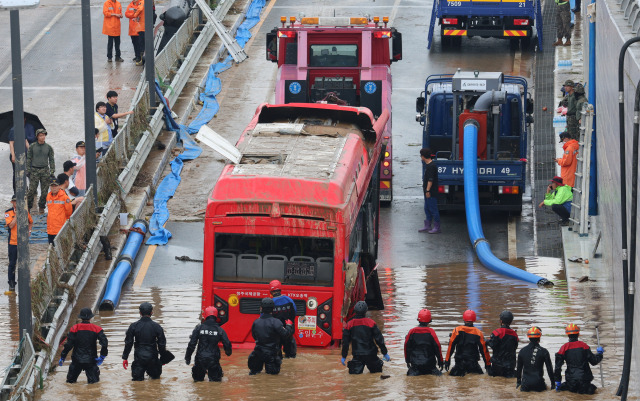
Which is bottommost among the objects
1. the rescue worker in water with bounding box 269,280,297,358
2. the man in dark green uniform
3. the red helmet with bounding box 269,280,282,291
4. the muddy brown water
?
the muddy brown water

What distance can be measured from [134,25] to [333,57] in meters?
7.64

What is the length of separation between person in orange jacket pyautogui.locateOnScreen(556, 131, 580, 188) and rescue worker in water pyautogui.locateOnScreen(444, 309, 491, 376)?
319 inches

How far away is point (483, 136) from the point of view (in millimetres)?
23578

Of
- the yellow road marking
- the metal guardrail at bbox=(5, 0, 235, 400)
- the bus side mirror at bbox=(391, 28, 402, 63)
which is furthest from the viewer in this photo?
the bus side mirror at bbox=(391, 28, 402, 63)

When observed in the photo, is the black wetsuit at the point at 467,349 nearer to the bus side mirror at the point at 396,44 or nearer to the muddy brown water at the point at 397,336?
the muddy brown water at the point at 397,336

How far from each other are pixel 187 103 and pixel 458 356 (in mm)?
15858

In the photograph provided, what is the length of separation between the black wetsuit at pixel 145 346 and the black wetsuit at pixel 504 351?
396 cm

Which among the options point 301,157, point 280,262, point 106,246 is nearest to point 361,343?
point 280,262

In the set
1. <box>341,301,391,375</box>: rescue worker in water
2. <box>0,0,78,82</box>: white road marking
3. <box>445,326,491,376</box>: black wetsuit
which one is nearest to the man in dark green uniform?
<box>341,301,391,375</box>: rescue worker in water

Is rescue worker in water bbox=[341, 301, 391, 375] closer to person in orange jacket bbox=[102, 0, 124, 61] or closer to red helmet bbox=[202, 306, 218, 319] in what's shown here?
red helmet bbox=[202, 306, 218, 319]

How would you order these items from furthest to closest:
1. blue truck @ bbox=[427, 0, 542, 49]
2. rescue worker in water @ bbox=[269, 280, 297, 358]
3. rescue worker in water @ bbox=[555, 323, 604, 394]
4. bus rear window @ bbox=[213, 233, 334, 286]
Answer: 1. blue truck @ bbox=[427, 0, 542, 49]
2. bus rear window @ bbox=[213, 233, 334, 286]
3. rescue worker in water @ bbox=[269, 280, 297, 358]
4. rescue worker in water @ bbox=[555, 323, 604, 394]

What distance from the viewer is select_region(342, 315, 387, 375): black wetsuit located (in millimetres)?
15469

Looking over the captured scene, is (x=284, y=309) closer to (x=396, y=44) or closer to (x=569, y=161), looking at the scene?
(x=569, y=161)

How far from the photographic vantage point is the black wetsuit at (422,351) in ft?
50.4
